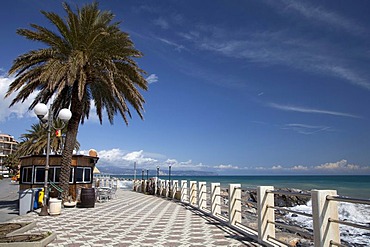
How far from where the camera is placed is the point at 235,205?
9195 mm

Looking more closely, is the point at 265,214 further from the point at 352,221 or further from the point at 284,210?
the point at 352,221

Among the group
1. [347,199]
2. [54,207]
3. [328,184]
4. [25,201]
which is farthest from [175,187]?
[328,184]

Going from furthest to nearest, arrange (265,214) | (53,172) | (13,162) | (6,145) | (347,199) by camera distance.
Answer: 1. (6,145)
2. (13,162)
3. (53,172)
4. (265,214)
5. (347,199)

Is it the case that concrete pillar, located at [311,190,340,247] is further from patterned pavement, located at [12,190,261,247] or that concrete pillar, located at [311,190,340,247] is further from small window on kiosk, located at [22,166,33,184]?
small window on kiosk, located at [22,166,33,184]

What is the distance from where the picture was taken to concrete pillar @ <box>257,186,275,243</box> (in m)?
6.96

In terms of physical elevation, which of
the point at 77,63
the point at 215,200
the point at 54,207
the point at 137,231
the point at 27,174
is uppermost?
the point at 77,63

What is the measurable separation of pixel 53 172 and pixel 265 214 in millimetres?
13150

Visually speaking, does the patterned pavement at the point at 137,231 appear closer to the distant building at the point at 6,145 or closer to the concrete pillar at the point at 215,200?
the concrete pillar at the point at 215,200

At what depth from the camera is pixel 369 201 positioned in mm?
4031

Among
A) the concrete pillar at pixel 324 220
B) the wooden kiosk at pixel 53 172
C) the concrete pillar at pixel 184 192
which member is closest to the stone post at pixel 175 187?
the concrete pillar at pixel 184 192

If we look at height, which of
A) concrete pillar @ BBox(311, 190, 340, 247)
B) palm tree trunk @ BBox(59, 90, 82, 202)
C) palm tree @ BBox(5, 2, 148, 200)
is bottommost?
concrete pillar @ BBox(311, 190, 340, 247)

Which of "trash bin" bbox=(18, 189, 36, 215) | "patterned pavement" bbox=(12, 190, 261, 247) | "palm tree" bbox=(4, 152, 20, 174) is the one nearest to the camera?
"patterned pavement" bbox=(12, 190, 261, 247)

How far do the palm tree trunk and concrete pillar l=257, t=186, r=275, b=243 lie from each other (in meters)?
10.7

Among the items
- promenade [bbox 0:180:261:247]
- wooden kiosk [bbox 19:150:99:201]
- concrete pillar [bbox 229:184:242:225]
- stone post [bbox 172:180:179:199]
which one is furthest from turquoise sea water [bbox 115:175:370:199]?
concrete pillar [bbox 229:184:242:225]
